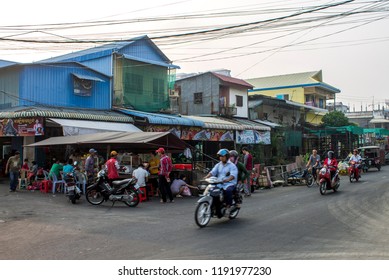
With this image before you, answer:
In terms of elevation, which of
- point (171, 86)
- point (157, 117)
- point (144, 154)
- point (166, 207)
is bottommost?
Result: point (166, 207)

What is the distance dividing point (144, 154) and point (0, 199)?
21.7 ft

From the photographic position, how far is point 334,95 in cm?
4831

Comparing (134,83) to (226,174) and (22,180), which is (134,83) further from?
(226,174)

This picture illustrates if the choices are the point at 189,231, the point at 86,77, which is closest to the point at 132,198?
the point at 189,231

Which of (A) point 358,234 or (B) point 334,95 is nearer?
(A) point 358,234

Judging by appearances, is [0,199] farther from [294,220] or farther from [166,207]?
[294,220]

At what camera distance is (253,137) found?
28672 mm

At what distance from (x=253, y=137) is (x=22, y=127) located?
16124 millimetres

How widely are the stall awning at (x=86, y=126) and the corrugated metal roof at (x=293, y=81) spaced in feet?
88.3

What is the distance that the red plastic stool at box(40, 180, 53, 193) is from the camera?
51.9 ft

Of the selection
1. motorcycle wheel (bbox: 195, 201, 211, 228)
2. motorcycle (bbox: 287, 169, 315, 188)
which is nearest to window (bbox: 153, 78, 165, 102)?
motorcycle (bbox: 287, 169, 315, 188)

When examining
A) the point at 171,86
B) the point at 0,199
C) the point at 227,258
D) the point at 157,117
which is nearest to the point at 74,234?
the point at 227,258

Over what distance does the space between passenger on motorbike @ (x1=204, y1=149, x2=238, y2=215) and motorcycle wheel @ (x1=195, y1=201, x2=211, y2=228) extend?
623mm

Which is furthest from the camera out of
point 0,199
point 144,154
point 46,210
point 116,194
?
point 144,154
